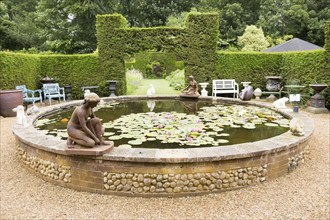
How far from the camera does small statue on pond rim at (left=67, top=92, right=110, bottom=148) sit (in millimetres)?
3250

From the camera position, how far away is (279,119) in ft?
19.5

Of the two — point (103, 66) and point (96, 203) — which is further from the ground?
point (103, 66)

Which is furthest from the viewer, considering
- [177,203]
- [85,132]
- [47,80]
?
[47,80]

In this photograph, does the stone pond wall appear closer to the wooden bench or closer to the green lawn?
the wooden bench

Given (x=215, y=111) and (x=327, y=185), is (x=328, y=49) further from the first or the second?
(x=327, y=185)

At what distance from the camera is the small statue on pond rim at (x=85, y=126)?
3.25 metres

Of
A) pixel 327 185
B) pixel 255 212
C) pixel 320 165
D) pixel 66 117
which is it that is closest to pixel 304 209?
pixel 255 212

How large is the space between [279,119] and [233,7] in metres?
20.3

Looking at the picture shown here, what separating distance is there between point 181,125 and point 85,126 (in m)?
2.55

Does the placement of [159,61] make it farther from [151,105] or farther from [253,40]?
[151,105]

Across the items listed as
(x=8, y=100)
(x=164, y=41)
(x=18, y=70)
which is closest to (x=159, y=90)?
(x=164, y=41)

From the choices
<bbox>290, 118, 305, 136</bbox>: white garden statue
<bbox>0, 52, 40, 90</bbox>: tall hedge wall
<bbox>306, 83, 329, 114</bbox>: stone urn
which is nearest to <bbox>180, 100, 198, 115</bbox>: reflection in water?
<bbox>290, 118, 305, 136</bbox>: white garden statue

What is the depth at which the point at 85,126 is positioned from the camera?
129 inches

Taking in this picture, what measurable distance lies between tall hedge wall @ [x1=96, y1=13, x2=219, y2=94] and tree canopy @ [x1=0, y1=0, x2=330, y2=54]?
7.74 meters
